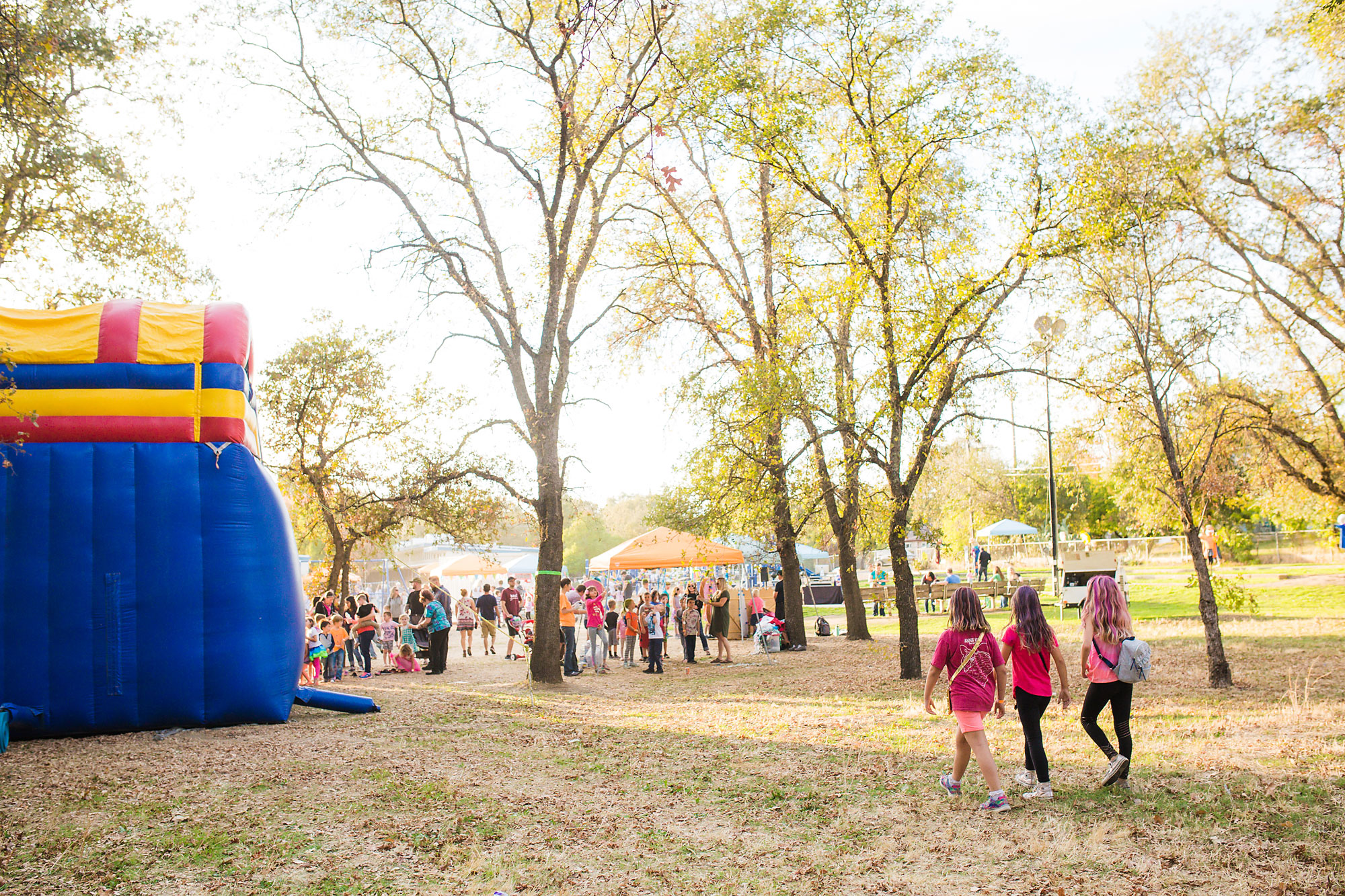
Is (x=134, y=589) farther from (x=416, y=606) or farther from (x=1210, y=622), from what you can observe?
(x=1210, y=622)

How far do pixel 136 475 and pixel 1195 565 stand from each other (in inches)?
459

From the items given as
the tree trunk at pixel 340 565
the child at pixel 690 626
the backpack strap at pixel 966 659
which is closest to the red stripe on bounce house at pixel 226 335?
the backpack strap at pixel 966 659

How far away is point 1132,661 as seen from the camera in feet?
20.5

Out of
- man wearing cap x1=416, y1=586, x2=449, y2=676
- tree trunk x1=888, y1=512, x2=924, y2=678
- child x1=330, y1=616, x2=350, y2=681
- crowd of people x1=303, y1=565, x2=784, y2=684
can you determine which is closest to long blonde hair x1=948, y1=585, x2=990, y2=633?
tree trunk x1=888, y1=512, x2=924, y2=678

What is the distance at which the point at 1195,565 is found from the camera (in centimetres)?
1052

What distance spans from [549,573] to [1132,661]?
34.1ft

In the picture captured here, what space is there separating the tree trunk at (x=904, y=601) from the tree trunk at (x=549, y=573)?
539cm

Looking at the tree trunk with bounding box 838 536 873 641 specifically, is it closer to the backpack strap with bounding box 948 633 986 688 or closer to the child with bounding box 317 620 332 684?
Answer: the child with bounding box 317 620 332 684

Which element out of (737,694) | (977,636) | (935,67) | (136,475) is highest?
(935,67)

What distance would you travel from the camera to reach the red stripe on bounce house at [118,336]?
9.55 m

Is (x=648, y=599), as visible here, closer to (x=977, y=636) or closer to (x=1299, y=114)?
(x=977, y=636)

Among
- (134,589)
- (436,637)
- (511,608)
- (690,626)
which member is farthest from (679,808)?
(511,608)

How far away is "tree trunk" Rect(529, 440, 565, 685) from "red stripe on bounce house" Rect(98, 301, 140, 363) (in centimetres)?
690

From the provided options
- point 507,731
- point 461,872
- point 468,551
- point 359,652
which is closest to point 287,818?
point 461,872
